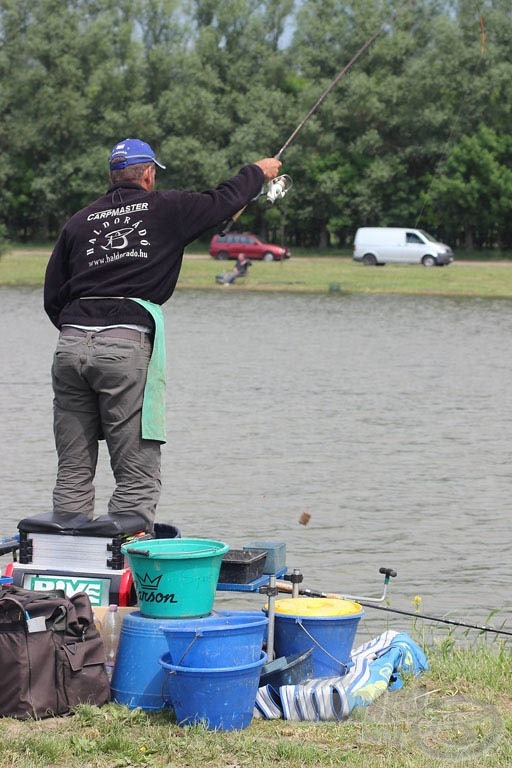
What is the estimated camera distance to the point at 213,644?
4734mm

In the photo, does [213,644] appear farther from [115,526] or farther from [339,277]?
[339,277]

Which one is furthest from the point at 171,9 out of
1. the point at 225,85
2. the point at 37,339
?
the point at 37,339

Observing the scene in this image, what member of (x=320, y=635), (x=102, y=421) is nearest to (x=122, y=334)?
(x=102, y=421)

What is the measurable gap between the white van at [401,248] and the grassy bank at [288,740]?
46901mm

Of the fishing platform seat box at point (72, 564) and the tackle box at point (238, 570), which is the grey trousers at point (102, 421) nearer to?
the fishing platform seat box at point (72, 564)

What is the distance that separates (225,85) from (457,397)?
2276 inches

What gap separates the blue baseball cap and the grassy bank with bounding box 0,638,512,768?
2288mm

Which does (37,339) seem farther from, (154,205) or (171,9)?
(171,9)

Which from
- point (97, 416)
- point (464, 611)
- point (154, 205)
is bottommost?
point (464, 611)

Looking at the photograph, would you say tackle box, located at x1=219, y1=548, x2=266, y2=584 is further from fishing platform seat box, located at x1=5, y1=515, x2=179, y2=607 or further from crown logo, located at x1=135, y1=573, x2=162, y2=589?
crown logo, located at x1=135, y1=573, x2=162, y2=589

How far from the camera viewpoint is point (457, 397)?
56.4ft

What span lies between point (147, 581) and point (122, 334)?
3.65ft

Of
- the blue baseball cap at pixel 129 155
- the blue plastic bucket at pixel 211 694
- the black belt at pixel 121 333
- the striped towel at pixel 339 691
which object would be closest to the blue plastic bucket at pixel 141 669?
the blue plastic bucket at pixel 211 694

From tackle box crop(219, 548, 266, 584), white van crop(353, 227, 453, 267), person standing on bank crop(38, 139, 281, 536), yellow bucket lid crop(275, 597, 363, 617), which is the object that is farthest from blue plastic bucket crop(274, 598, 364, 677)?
white van crop(353, 227, 453, 267)
